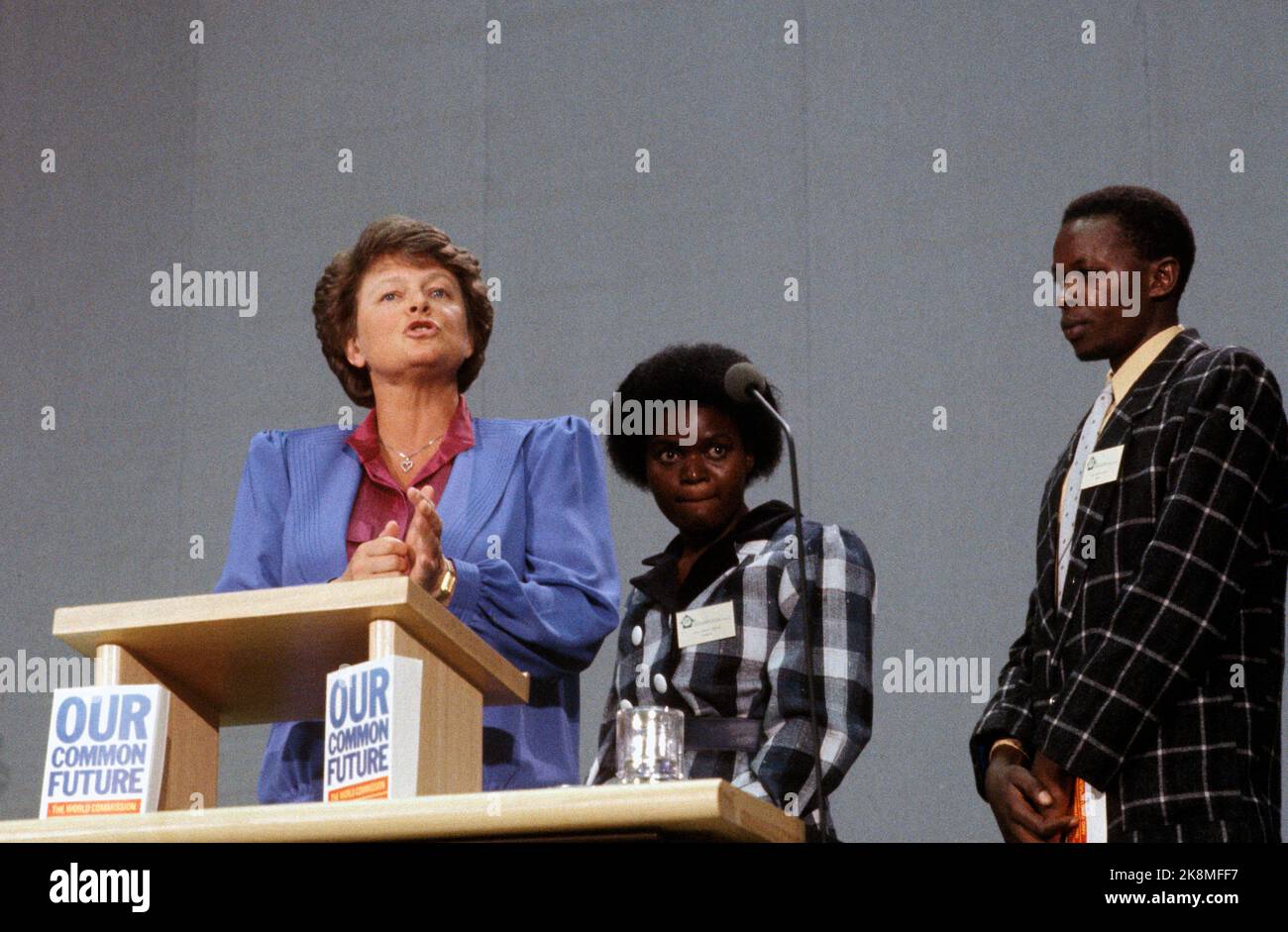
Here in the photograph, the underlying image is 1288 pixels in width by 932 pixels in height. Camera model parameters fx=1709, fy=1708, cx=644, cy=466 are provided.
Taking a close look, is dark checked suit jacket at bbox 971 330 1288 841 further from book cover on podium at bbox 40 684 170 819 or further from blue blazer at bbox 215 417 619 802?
book cover on podium at bbox 40 684 170 819

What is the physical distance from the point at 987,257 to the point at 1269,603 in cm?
186

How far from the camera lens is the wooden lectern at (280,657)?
1.79 m

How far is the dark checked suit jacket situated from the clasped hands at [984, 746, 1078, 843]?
0.13 feet

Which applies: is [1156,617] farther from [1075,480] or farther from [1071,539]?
[1075,480]

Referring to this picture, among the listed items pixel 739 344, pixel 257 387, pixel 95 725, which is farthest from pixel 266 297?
pixel 95 725

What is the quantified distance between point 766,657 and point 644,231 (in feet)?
6.04

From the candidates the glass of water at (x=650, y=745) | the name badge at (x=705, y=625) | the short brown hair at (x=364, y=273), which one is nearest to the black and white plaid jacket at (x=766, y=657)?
the name badge at (x=705, y=625)

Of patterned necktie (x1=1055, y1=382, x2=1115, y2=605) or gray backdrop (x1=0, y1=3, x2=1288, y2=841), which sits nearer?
patterned necktie (x1=1055, y1=382, x2=1115, y2=605)

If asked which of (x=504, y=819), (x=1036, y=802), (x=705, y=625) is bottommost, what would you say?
(x=1036, y=802)

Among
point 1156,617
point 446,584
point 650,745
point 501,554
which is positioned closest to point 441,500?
point 501,554

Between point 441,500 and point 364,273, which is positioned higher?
point 364,273

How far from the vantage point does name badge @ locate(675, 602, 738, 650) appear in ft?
9.35

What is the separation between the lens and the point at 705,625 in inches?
113

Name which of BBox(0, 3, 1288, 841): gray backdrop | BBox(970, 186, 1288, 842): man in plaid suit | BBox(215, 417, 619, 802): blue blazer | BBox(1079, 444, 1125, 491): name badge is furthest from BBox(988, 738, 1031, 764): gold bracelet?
BBox(0, 3, 1288, 841): gray backdrop
